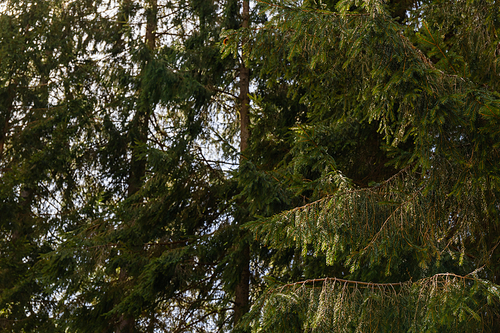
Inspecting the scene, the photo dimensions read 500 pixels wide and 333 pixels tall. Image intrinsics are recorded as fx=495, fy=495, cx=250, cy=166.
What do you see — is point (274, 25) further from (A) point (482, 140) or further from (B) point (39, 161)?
(B) point (39, 161)

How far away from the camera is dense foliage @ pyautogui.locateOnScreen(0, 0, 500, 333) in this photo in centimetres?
357

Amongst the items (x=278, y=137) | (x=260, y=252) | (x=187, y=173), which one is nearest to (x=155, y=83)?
(x=187, y=173)

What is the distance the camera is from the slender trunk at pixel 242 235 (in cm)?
737

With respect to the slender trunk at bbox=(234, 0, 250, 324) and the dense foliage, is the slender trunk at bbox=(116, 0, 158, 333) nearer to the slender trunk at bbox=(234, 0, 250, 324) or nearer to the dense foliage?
the dense foliage

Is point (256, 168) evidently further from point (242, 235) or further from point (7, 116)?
point (7, 116)

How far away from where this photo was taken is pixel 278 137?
775 centimetres

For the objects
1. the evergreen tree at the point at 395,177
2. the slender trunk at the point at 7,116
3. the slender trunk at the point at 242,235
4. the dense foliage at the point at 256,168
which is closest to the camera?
the evergreen tree at the point at 395,177

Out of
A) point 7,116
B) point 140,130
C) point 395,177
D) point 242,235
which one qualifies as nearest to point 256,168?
point 242,235

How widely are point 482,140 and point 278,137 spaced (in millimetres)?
4333

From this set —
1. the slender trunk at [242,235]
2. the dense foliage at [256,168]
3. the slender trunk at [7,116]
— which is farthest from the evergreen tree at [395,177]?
the slender trunk at [7,116]

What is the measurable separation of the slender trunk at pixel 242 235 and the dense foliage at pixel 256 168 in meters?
Result: 0.03

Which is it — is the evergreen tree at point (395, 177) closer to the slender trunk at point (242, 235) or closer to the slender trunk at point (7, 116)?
the slender trunk at point (242, 235)

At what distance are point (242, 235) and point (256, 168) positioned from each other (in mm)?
1717

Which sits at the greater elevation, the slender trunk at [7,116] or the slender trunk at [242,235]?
the slender trunk at [7,116]
